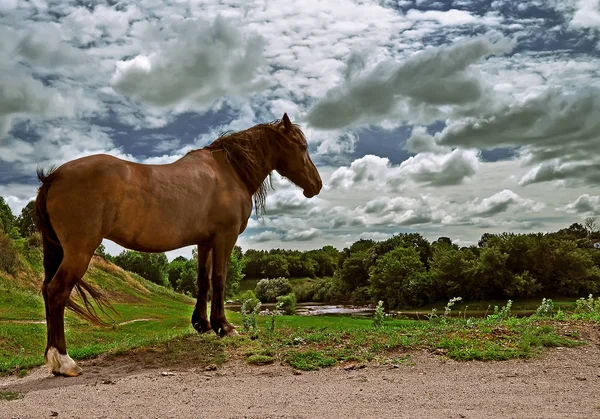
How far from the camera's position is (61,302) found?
275 inches

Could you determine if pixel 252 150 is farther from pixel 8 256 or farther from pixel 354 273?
pixel 354 273

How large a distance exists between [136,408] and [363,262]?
6720 cm

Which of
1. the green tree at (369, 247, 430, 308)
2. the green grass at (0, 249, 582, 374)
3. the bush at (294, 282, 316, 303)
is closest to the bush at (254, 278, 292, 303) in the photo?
the green tree at (369, 247, 430, 308)

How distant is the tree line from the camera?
175ft

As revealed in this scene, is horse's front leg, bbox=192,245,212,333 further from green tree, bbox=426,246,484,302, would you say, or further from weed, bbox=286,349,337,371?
green tree, bbox=426,246,484,302

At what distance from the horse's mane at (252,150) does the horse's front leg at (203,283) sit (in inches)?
51.3

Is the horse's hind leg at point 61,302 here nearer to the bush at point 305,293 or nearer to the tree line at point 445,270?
the tree line at point 445,270

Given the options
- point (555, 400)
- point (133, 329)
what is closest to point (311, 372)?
point (555, 400)

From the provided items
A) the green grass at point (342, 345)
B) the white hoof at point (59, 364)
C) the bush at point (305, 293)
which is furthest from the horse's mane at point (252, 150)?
the bush at point (305, 293)

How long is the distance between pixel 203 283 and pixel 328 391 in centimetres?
344

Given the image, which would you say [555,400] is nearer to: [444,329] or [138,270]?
[444,329]

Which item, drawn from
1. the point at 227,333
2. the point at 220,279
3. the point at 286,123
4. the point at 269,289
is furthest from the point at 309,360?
the point at 269,289

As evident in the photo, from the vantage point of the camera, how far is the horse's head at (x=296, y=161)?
892 cm

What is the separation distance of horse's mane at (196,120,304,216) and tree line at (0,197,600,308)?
37844 millimetres
